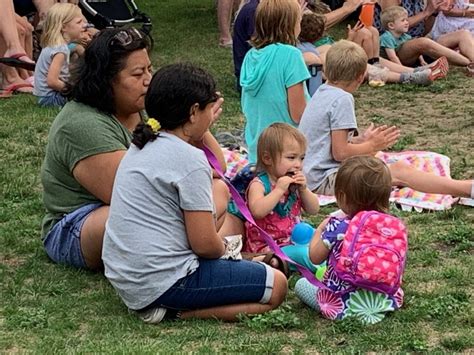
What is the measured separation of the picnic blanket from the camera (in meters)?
5.51

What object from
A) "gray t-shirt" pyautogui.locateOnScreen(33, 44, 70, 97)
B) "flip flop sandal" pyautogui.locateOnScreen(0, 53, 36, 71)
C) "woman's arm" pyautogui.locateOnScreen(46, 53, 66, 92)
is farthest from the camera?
"flip flop sandal" pyautogui.locateOnScreen(0, 53, 36, 71)

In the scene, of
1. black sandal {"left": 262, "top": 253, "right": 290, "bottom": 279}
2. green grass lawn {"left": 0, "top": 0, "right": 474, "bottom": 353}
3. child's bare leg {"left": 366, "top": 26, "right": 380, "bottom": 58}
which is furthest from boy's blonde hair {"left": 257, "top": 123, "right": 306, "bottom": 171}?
child's bare leg {"left": 366, "top": 26, "right": 380, "bottom": 58}

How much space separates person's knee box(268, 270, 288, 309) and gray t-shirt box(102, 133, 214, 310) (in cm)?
37

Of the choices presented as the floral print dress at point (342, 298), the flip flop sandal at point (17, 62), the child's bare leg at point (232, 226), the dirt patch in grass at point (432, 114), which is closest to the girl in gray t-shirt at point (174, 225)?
the floral print dress at point (342, 298)

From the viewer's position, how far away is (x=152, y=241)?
3699mm

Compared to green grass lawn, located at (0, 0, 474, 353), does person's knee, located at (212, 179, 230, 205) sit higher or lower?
higher

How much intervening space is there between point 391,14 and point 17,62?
4199 mm

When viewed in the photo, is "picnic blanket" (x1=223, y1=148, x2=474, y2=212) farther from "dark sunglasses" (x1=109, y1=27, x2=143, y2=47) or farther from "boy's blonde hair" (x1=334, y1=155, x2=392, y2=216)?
"dark sunglasses" (x1=109, y1=27, x2=143, y2=47)

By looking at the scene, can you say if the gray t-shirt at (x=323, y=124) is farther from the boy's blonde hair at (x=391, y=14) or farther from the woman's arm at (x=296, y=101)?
the boy's blonde hair at (x=391, y=14)

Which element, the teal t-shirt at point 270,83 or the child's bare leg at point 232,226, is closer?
the child's bare leg at point 232,226

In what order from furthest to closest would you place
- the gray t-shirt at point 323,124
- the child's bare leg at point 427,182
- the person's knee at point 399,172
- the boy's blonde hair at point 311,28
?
the boy's blonde hair at point 311,28
the person's knee at point 399,172
the gray t-shirt at point 323,124
the child's bare leg at point 427,182

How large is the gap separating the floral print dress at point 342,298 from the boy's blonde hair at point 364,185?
0.32 feet

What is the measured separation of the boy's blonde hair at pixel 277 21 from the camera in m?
6.09

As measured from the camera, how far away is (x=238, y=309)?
3830 millimetres
